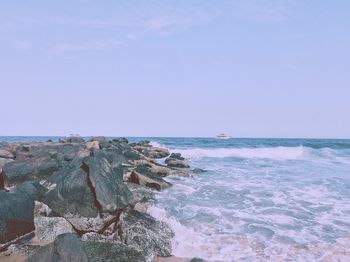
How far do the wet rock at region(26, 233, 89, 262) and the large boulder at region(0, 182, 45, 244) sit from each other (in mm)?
2372

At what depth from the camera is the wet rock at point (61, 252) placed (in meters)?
4.91

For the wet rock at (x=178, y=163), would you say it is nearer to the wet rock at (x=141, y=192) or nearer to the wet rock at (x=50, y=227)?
the wet rock at (x=141, y=192)

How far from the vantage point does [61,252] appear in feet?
16.1

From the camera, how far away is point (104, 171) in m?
8.71

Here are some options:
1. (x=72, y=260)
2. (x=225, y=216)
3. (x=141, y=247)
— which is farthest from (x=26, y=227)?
(x=225, y=216)

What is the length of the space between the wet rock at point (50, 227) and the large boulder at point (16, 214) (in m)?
0.17

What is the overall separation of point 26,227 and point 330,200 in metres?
10.2

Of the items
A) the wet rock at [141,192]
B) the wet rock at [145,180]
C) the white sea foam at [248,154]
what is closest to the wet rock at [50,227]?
the wet rock at [141,192]

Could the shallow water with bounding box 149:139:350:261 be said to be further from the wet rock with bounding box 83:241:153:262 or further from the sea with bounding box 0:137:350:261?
the wet rock with bounding box 83:241:153:262

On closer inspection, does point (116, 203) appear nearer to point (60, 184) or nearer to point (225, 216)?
point (60, 184)

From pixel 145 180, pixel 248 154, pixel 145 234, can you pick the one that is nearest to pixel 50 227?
pixel 145 234

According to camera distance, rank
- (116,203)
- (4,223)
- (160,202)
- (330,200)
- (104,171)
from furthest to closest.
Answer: (330,200), (160,202), (104,171), (116,203), (4,223)

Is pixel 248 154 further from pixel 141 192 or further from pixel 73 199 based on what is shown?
pixel 73 199

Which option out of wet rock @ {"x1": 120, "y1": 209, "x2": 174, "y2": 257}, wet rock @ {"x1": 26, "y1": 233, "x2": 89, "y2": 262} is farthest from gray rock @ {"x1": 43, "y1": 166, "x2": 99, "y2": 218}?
wet rock @ {"x1": 26, "y1": 233, "x2": 89, "y2": 262}
